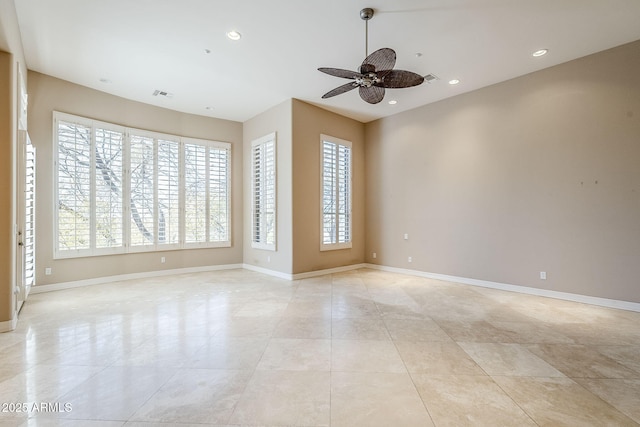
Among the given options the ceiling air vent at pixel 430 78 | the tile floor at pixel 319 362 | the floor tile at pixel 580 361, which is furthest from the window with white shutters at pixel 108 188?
the floor tile at pixel 580 361

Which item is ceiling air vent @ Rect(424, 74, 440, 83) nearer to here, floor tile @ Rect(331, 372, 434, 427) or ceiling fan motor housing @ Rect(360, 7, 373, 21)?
ceiling fan motor housing @ Rect(360, 7, 373, 21)

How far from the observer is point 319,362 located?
2.55 m

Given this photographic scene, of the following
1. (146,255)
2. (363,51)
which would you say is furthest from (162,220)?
(363,51)

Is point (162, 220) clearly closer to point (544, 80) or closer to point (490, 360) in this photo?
point (490, 360)

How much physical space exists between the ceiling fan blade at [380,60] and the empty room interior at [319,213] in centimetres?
2

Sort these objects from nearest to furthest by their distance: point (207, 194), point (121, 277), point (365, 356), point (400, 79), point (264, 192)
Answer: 1. point (365, 356)
2. point (400, 79)
3. point (121, 277)
4. point (264, 192)
5. point (207, 194)

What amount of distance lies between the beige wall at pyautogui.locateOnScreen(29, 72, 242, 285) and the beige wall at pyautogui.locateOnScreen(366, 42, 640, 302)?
402cm

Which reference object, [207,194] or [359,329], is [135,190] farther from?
[359,329]

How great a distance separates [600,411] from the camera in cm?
193

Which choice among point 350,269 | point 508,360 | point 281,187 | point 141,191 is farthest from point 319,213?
point 508,360

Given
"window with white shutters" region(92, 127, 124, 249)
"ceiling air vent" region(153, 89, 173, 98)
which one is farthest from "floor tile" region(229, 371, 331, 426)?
"ceiling air vent" region(153, 89, 173, 98)

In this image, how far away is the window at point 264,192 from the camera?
6.27 meters

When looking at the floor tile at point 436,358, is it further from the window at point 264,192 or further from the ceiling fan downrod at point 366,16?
the window at point 264,192

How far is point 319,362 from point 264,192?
456 centimetres
